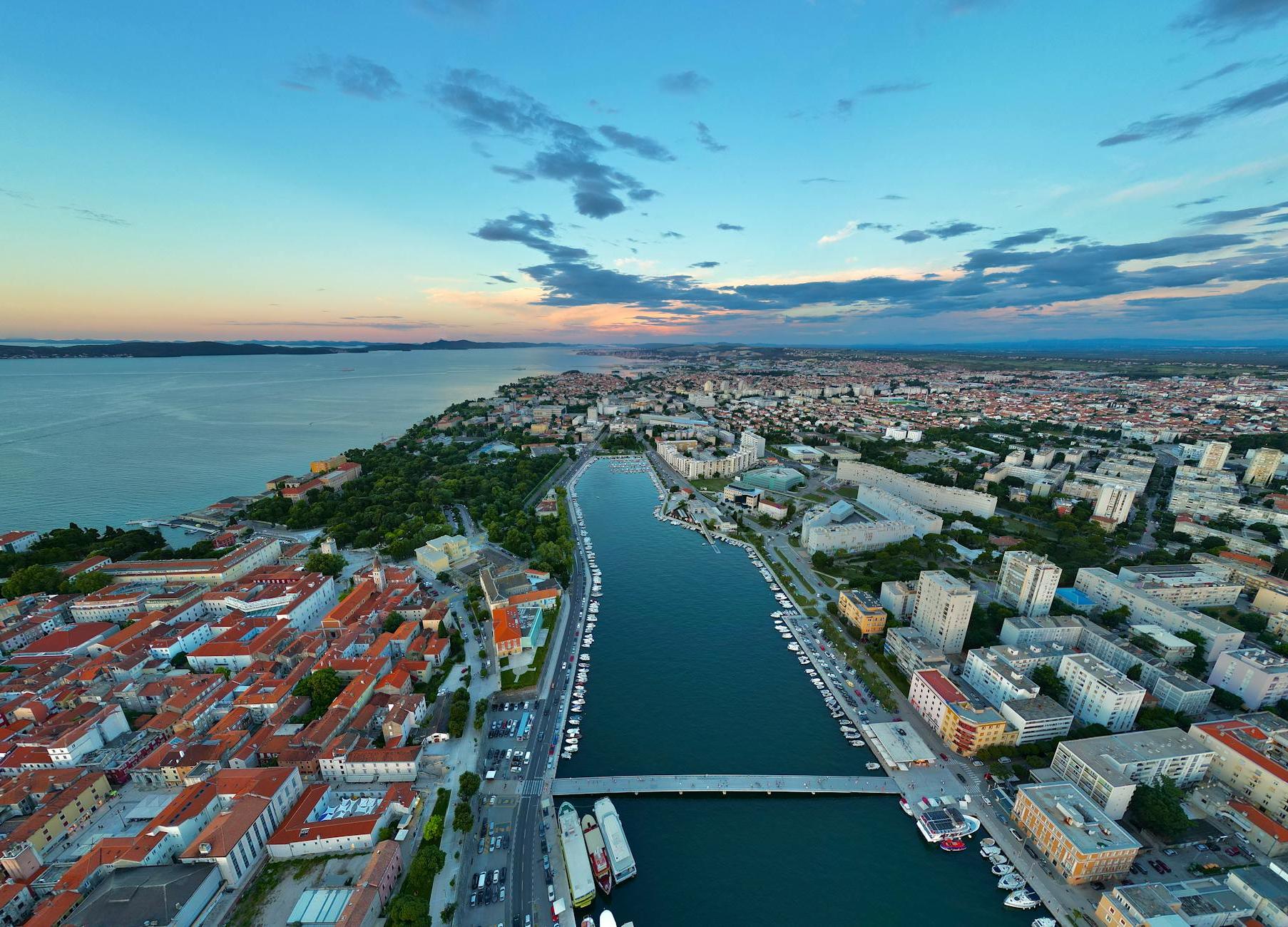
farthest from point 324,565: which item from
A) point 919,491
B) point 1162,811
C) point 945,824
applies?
point 919,491

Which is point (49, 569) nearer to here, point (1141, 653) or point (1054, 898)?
point (1054, 898)

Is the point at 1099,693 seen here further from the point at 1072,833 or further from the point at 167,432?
the point at 167,432

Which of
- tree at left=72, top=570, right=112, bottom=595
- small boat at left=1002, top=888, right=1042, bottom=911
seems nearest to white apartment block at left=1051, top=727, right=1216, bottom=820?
small boat at left=1002, top=888, right=1042, bottom=911

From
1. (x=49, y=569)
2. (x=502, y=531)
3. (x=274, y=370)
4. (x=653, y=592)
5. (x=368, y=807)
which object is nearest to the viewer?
(x=368, y=807)

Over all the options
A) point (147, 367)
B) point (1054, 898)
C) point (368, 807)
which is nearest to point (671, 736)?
point (368, 807)

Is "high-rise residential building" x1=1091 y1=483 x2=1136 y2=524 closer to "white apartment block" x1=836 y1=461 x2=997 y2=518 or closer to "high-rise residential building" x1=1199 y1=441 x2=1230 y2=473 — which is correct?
"white apartment block" x1=836 y1=461 x2=997 y2=518
